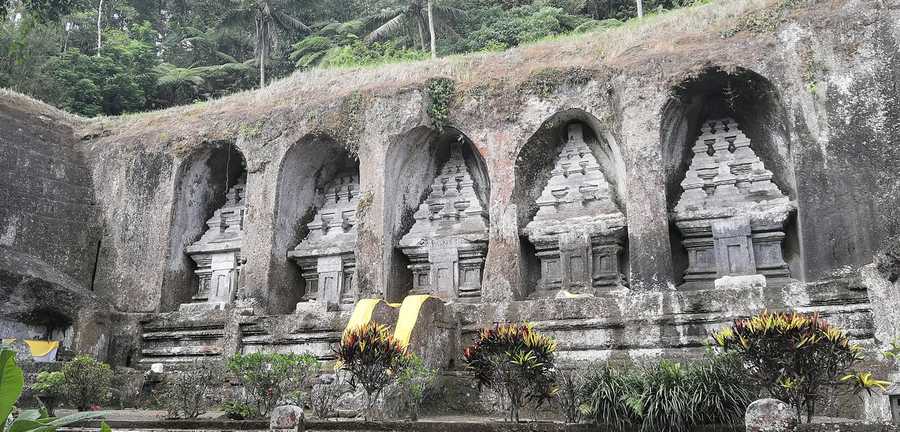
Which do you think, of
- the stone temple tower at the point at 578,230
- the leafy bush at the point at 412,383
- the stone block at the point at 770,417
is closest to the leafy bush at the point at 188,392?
the leafy bush at the point at 412,383

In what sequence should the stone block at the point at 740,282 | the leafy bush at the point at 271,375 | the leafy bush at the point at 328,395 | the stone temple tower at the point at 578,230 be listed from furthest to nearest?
the stone temple tower at the point at 578,230 < the stone block at the point at 740,282 < the leafy bush at the point at 271,375 < the leafy bush at the point at 328,395

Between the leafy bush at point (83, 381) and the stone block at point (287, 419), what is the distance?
454 cm

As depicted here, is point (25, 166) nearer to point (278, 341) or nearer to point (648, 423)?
point (278, 341)

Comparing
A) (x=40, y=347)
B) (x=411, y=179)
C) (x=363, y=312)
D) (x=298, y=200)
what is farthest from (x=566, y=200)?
(x=40, y=347)

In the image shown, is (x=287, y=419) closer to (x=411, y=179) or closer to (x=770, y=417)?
(x=770, y=417)

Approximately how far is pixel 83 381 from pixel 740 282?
9.87 metres

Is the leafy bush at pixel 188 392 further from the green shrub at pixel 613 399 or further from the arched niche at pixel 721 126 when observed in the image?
the arched niche at pixel 721 126

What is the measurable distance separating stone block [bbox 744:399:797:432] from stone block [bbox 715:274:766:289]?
17.7 feet

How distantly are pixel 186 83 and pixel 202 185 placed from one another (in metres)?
14.5

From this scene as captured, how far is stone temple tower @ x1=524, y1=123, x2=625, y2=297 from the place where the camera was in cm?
1313

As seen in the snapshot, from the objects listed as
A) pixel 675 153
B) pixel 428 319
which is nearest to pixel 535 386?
pixel 428 319

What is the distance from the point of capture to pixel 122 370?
1337 cm

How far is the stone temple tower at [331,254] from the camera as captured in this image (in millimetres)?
15453

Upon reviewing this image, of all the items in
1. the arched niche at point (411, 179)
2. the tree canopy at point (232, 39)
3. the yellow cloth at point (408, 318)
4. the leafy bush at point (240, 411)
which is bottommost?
the leafy bush at point (240, 411)
